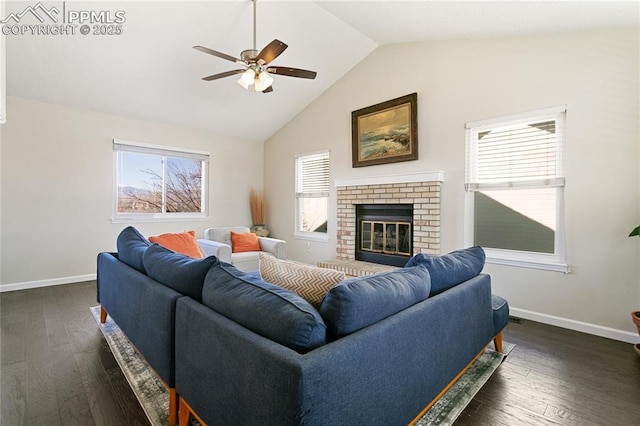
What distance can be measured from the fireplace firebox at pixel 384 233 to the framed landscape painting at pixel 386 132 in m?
0.70

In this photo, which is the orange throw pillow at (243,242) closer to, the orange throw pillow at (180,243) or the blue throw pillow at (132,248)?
the orange throw pillow at (180,243)

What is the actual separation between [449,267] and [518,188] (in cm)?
208

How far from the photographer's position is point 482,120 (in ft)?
11.6

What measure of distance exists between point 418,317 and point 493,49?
Answer: 3389mm

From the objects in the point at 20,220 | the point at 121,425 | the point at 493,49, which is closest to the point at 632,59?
the point at 493,49

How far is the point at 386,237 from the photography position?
4508 millimetres

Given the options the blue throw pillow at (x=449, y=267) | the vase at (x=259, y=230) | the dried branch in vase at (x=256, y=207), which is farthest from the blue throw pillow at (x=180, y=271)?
the dried branch in vase at (x=256, y=207)

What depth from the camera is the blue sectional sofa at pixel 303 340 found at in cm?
101

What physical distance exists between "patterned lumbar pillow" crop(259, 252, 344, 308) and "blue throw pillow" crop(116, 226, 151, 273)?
110cm

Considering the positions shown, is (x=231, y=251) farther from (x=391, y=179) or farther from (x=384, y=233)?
(x=391, y=179)

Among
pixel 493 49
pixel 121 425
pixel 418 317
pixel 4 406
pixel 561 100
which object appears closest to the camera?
pixel 418 317

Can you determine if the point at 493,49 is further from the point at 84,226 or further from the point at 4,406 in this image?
the point at 84,226

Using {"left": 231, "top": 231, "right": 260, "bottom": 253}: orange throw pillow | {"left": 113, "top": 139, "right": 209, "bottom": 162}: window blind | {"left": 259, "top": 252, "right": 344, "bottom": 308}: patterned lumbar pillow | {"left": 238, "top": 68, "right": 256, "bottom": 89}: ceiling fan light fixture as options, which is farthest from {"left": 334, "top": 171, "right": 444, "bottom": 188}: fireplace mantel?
{"left": 259, "top": 252, "right": 344, "bottom": 308}: patterned lumbar pillow

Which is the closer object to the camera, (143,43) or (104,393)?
(104,393)
